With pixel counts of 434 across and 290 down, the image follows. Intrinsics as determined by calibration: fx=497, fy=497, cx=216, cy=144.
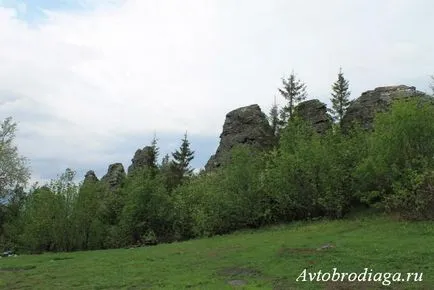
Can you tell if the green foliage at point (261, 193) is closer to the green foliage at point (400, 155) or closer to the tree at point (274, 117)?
the green foliage at point (400, 155)

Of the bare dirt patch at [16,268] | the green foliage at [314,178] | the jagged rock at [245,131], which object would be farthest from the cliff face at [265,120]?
the bare dirt patch at [16,268]

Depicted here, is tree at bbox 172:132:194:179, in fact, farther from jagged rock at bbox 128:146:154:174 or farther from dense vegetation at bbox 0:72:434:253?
dense vegetation at bbox 0:72:434:253

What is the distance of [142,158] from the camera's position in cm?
8331

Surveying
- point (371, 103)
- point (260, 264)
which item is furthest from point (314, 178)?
point (371, 103)

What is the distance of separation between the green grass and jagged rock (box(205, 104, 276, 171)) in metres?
36.4

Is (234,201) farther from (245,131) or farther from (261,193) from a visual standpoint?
(245,131)

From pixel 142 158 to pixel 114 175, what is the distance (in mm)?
6894

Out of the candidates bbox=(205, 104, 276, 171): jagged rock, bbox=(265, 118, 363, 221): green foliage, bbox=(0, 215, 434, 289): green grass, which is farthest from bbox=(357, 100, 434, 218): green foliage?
bbox=(205, 104, 276, 171): jagged rock

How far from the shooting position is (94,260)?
3194cm

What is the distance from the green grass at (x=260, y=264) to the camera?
66.0ft

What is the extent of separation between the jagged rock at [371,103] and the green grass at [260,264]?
27510 mm

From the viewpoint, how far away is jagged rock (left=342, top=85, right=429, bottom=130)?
193 ft

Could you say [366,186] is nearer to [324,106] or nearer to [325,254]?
[325,254]

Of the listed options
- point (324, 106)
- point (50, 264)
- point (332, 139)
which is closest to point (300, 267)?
point (50, 264)
